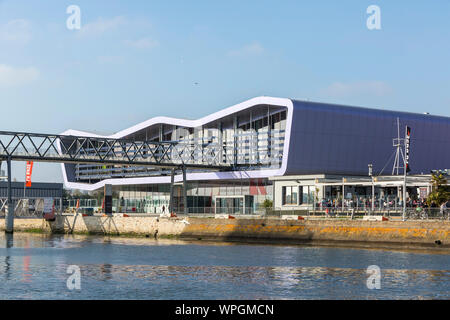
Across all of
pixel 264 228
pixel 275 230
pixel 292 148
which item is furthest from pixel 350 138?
pixel 275 230

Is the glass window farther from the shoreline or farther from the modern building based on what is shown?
the shoreline

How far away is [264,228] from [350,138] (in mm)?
29709

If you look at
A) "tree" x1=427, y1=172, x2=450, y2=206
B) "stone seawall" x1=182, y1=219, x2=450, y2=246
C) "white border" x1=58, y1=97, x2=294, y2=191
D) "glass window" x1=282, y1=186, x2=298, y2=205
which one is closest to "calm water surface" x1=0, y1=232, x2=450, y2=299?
"stone seawall" x1=182, y1=219, x2=450, y2=246

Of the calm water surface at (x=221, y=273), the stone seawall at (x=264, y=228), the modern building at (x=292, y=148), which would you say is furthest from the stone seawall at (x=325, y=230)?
the modern building at (x=292, y=148)

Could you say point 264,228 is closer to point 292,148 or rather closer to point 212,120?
point 292,148

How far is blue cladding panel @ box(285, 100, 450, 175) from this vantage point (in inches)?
3634

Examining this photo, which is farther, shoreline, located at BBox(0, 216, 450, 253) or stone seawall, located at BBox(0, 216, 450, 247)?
stone seawall, located at BBox(0, 216, 450, 247)

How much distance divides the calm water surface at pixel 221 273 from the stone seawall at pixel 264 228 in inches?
94.4

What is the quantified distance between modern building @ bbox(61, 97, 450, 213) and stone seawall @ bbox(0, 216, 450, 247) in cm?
857

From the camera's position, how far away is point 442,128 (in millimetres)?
102688

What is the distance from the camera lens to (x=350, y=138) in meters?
94.9

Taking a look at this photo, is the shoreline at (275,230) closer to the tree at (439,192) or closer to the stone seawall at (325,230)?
the stone seawall at (325,230)
